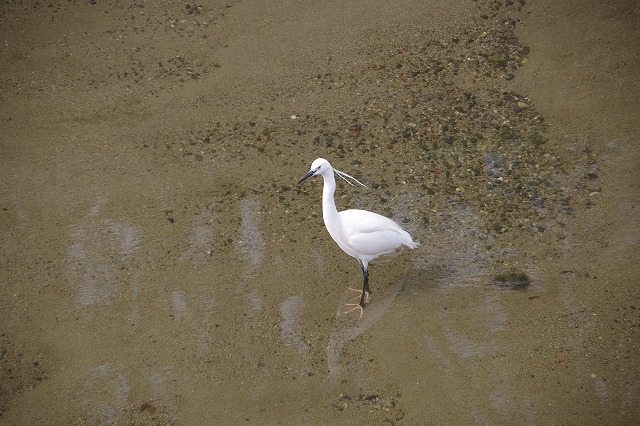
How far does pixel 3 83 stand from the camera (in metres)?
6.71

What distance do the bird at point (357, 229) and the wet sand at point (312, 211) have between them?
38 cm

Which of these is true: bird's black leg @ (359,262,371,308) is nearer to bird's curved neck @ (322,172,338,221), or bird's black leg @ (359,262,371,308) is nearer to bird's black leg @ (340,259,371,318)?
bird's black leg @ (340,259,371,318)

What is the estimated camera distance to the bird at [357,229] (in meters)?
4.53

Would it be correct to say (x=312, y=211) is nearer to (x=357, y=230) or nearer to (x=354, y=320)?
(x=357, y=230)

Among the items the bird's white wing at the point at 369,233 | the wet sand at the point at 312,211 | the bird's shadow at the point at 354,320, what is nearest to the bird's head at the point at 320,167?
the bird's white wing at the point at 369,233

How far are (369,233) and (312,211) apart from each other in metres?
0.99

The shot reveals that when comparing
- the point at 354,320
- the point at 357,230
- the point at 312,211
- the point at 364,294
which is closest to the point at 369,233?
the point at 357,230

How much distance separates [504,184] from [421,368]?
206cm

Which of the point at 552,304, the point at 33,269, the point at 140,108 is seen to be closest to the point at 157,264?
the point at 33,269

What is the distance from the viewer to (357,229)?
457cm

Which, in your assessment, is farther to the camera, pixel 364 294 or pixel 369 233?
pixel 364 294

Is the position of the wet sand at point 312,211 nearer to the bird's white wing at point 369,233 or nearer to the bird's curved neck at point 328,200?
the bird's white wing at point 369,233

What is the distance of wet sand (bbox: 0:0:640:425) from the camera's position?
13.8ft

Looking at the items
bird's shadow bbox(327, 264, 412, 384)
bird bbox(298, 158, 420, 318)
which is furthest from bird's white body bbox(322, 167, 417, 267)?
bird's shadow bbox(327, 264, 412, 384)
